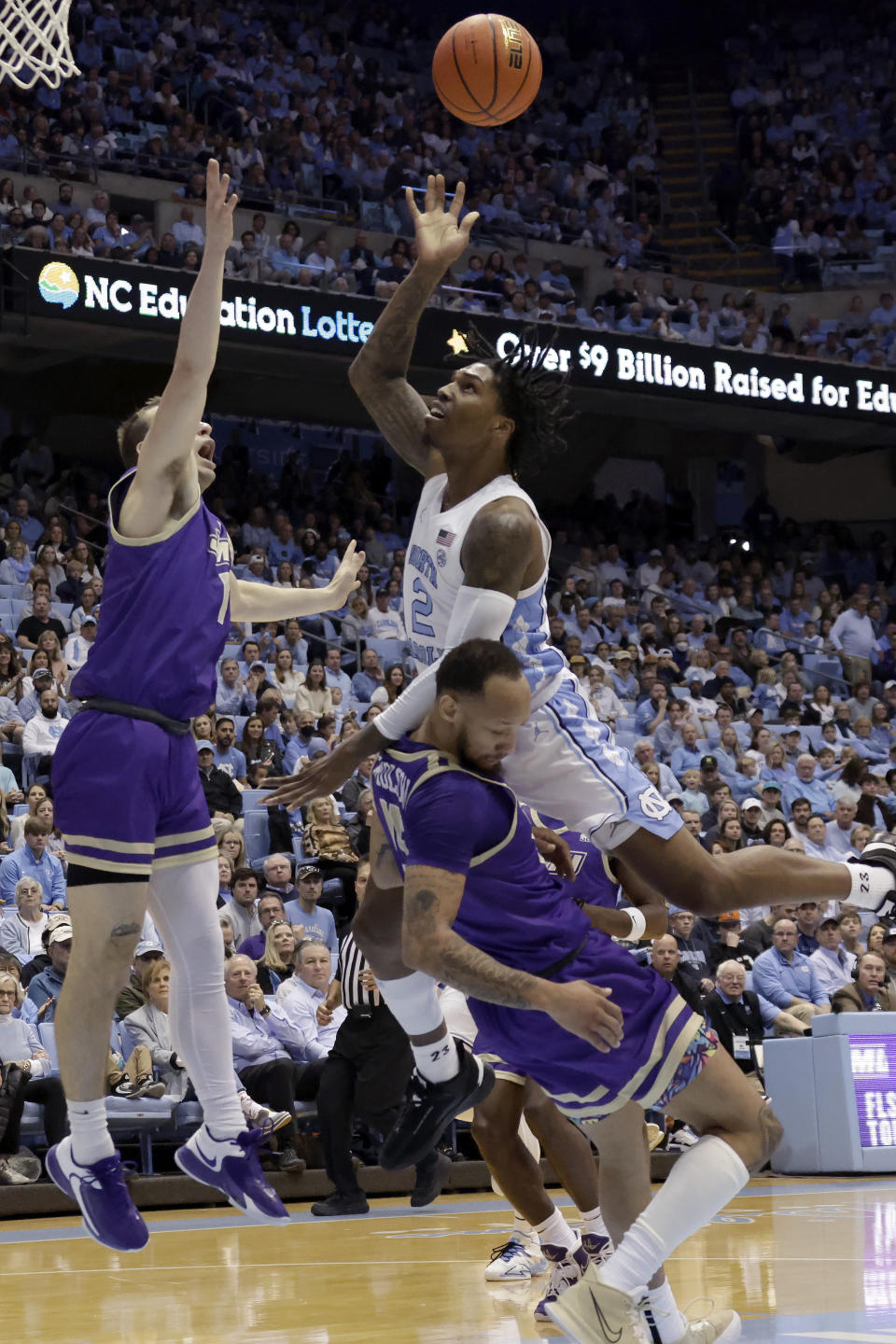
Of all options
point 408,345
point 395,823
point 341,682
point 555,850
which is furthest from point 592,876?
point 341,682

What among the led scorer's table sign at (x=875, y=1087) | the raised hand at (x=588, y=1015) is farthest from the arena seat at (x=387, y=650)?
the raised hand at (x=588, y=1015)

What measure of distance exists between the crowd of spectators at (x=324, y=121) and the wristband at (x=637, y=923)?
54.2 feet

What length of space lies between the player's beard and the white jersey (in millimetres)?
514

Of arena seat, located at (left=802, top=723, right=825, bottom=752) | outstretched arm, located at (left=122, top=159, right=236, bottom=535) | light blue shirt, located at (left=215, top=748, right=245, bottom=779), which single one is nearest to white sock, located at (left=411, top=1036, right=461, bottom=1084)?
outstretched arm, located at (left=122, top=159, right=236, bottom=535)

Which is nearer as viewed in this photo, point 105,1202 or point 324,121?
point 105,1202

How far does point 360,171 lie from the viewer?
2355 cm

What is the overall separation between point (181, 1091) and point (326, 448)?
605 inches

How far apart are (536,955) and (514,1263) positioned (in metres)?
3.34

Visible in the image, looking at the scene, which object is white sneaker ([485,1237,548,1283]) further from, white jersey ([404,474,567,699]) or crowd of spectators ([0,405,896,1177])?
white jersey ([404,474,567,699])

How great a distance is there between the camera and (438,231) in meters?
5.59

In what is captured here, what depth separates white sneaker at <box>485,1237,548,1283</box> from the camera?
291 inches

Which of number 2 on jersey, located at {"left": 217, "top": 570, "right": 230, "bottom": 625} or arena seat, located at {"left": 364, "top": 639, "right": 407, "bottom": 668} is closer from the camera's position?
number 2 on jersey, located at {"left": 217, "top": 570, "right": 230, "bottom": 625}

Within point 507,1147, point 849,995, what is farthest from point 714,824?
point 507,1147

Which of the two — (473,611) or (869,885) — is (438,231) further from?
(869,885)
